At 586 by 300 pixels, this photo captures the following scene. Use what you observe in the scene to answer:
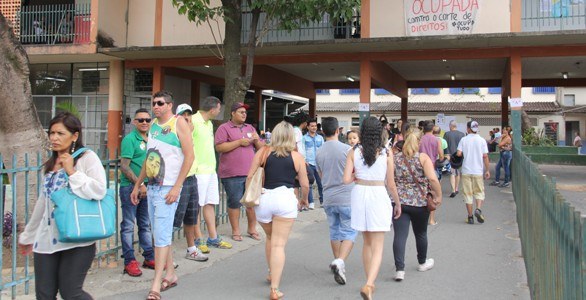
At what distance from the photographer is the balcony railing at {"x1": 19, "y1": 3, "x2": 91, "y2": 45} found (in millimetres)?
16203

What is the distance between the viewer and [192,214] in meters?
5.84

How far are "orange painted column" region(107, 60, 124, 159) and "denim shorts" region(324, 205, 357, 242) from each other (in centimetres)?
1325

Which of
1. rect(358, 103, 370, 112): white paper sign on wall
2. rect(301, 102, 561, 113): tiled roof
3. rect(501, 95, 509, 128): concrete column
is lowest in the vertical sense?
rect(358, 103, 370, 112): white paper sign on wall

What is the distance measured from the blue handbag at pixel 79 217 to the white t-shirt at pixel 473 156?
23.6 feet

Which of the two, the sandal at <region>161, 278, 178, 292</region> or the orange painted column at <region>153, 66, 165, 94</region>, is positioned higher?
the orange painted column at <region>153, 66, 165, 94</region>

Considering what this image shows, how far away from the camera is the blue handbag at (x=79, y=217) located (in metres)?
3.25

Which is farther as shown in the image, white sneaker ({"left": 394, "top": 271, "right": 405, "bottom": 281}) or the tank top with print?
white sneaker ({"left": 394, "top": 271, "right": 405, "bottom": 281})

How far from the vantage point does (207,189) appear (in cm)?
643

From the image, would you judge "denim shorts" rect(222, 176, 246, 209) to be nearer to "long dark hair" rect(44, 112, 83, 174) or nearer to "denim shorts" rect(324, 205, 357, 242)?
"denim shorts" rect(324, 205, 357, 242)

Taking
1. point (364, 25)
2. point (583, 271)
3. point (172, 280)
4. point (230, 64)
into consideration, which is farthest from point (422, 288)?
point (364, 25)

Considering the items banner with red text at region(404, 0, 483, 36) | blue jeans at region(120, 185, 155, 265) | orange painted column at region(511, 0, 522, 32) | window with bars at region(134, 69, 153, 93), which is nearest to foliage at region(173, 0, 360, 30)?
banner with red text at region(404, 0, 483, 36)

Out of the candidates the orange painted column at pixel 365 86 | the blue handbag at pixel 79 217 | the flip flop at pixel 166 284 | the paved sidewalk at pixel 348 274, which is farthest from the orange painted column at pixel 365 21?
the blue handbag at pixel 79 217

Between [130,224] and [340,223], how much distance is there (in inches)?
89.6

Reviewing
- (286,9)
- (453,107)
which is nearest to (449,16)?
(286,9)
